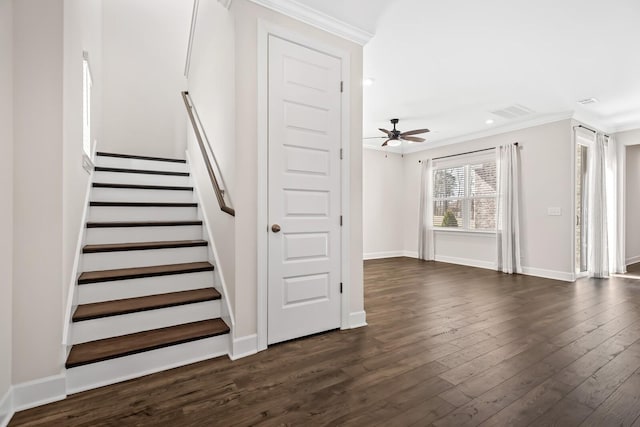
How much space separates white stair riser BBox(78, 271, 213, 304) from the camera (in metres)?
2.17

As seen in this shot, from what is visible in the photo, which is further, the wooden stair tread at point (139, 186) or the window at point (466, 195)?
the window at point (466, 195)

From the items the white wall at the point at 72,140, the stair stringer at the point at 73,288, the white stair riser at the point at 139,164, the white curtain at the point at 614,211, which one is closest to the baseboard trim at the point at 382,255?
the white curtain at the point at 614,211

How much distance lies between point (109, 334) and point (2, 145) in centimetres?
127

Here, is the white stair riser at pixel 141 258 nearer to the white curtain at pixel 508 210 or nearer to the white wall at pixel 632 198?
the white curtain at pixel 508 210

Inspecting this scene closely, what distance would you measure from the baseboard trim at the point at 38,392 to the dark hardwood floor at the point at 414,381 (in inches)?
2.0

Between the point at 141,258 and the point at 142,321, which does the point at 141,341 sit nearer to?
the point at 142,321

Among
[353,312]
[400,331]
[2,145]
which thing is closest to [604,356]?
[400,331]

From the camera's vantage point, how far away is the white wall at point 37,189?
5.35 ft

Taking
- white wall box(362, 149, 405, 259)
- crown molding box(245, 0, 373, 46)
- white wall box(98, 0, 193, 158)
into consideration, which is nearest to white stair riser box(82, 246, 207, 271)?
crown molding box(245, 0, 373, 46)

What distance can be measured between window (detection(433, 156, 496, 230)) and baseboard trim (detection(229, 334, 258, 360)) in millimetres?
5316

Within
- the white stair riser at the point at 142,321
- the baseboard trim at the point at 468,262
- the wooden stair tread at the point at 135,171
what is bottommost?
the baseboard trim at the point at 468,262

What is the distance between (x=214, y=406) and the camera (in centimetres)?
166

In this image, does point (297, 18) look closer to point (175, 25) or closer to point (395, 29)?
point (395, 29)

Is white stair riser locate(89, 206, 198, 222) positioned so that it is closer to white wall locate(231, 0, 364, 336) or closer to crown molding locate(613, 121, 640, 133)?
white wall locate(231, 0, 364, 336)
